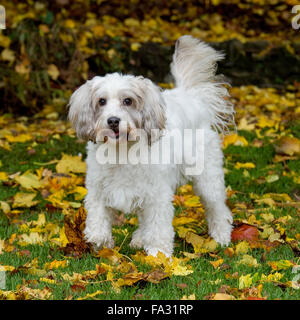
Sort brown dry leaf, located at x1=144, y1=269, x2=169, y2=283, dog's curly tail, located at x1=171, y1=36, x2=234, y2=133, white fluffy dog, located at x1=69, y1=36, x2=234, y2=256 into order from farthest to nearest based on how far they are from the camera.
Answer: dog's curly tail, located at x1=171, y1=36, x2=234, y2=133 → white fluffy dog, located at x1=69, y1=36, x2=234, y2=256 → brown dry leaf, located at x1=144, y1=269, x2=169, y2=283

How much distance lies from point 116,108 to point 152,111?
290mm

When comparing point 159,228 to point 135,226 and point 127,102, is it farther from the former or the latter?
point 127,102

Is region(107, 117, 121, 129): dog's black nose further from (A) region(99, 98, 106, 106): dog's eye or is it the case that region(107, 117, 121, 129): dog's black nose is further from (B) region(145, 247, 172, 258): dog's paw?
(B) region(145, 247, 172, 258): dog's paw

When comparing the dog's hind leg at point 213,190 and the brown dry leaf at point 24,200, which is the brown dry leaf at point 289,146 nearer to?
the dog's hind leg at point 213,190

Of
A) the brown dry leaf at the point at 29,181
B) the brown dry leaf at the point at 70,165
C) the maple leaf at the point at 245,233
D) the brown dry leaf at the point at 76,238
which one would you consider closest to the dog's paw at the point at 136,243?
the brown dry leaf at the point at 76,238

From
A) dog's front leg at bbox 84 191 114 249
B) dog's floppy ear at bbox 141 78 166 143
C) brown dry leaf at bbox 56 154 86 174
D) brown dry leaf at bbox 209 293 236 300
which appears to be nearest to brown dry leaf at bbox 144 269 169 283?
brown dry leaf at bbox 209 293 236 300

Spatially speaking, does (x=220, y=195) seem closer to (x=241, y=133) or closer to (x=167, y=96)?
(x=167, y=96)

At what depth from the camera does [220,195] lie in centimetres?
481

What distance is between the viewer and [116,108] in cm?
384

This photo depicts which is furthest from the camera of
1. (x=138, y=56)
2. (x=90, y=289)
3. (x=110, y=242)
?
(x=138, y=56)

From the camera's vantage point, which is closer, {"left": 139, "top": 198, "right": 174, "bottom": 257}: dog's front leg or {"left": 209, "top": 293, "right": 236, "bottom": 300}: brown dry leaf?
→ {"left": 209, "top": 293, "right": 236, "bottom": 300}: brown dry leaf

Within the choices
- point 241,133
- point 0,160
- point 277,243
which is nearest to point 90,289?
point 277,243

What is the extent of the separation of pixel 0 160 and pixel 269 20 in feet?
25.1

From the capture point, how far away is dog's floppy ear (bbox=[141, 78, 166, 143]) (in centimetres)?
398
